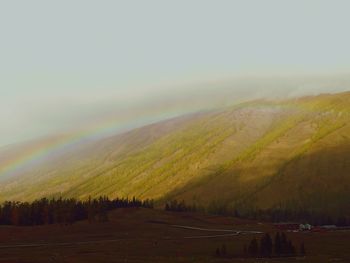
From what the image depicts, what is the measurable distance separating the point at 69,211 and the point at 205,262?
398ft

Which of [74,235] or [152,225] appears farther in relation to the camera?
[152,225]

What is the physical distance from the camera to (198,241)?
13838 cm

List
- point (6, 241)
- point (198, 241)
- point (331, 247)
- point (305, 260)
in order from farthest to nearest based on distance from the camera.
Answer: point (6, 241)
point (198, 241)
point (331, 247)
point (305, 260)

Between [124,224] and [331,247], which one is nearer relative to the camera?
[331,247]

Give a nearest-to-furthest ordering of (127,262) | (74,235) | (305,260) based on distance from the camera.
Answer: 1. (127,262)
2. (305,260)
3. (74,235)

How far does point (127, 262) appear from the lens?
282 ft

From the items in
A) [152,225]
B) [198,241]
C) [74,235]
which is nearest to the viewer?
[198,241]

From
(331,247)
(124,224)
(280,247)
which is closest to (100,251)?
(280,247)

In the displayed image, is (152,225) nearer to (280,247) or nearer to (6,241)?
(6,241)

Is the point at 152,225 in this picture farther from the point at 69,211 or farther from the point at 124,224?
the point at 69,211

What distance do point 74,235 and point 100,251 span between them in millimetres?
60295

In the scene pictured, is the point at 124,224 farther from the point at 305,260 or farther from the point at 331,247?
the point at 305,260

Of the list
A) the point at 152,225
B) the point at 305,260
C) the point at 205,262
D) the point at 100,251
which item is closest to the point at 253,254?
the point at 305,260

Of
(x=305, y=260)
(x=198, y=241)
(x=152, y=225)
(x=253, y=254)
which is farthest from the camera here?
(x=152, y=225)
